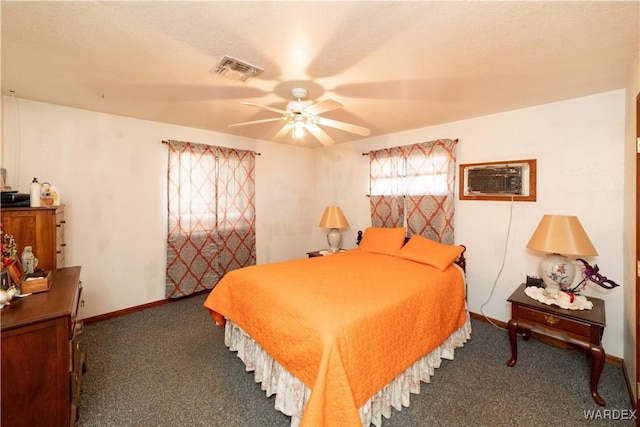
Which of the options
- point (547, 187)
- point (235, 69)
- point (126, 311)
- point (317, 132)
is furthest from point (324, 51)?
point (126, 311)

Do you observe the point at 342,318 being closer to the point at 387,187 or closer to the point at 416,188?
the point at 416,188

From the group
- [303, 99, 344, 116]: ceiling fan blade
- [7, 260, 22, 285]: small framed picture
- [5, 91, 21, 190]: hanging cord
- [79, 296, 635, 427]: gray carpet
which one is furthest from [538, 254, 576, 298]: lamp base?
[5, 91, 21, 190]: hanging cord

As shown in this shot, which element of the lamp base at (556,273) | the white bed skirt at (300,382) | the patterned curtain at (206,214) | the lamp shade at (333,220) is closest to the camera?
the white bed skirt at (300,382)

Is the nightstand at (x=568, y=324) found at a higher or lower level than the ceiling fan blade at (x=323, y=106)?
lower

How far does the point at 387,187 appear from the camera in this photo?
390 centimetres

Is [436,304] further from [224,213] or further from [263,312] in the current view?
[224,213]

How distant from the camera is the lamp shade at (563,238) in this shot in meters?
2.07

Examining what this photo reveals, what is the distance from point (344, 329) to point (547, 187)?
101 inches

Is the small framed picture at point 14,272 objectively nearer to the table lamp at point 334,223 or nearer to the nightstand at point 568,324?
the table lamp at point 334,223

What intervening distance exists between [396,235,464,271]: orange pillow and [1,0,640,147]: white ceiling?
1.46 meters

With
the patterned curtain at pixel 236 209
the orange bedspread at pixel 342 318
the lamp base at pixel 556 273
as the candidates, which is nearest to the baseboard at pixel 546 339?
the lamp base at pixel 556 273

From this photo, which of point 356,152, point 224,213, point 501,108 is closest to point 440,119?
point 501,108

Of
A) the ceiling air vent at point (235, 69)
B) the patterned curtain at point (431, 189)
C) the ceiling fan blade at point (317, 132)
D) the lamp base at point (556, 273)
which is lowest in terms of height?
the lamp base at point (556, 273)

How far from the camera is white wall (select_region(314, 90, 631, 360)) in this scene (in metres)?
2.36
